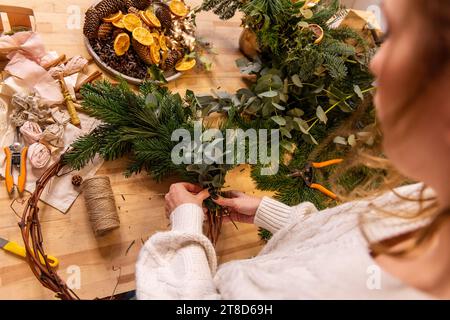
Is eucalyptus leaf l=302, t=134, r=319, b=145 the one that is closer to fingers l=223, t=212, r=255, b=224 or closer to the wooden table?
the wooden table

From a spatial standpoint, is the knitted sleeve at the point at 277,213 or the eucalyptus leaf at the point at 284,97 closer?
the knitted sleeve at the point at 277,213

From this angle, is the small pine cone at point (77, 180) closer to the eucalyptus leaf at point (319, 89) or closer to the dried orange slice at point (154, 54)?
the dried orange slice at point (154, 54)

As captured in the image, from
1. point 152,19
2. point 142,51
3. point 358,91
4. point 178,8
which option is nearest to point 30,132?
point 142,51

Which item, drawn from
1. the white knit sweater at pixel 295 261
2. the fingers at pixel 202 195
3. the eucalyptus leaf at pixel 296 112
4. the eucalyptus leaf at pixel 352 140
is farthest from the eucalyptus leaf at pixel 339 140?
the fingers at pixel 202 195

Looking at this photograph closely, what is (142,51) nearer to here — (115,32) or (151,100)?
(115,32)

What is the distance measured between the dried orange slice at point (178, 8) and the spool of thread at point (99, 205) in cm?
63

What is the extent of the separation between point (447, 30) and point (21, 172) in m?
0.93

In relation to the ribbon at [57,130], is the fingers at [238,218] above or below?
below

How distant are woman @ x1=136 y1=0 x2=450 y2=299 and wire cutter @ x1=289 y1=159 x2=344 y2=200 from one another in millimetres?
210

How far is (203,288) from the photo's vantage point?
711mm

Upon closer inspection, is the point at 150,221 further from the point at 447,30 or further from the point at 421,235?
the point at 447,30

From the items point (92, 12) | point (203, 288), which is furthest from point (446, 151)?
point (92, 12)

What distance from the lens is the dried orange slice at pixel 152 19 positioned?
118cm

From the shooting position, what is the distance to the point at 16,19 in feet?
3.54
